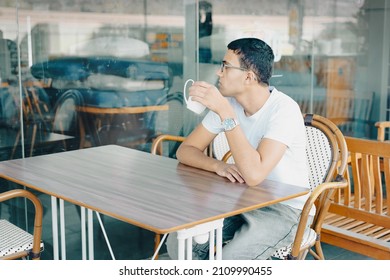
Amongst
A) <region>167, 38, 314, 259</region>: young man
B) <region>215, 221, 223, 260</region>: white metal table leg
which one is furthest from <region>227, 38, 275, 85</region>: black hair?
<region>215, 221, 223, 260</region>: white metal table leg

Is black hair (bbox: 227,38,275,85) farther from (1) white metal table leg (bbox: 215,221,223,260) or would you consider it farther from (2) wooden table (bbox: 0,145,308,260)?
(1) white metal table leg (bbox: 215,221,223,260)

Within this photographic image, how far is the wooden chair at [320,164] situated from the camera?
2.50 m

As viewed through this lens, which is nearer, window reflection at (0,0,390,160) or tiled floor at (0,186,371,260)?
window reflection at (0,0,390,160)

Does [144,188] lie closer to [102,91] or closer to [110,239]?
[102,91]

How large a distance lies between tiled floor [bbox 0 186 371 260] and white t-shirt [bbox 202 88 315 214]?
118 centimetres

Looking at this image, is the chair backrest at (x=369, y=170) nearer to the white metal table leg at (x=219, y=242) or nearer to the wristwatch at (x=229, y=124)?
the wristwatch at (x=229, y=124)

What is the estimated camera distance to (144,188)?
2082 millimetres

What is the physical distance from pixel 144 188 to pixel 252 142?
567 millimetres

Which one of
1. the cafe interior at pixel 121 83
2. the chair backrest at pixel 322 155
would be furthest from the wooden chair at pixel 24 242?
the chair backrest at pixel 322 155

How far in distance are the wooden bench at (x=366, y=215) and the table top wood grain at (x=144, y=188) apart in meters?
0.83

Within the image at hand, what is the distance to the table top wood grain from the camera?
70.3 inches

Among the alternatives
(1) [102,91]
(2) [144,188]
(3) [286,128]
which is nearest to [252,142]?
(3) [286,128]

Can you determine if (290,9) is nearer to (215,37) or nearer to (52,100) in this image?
(215,37)
